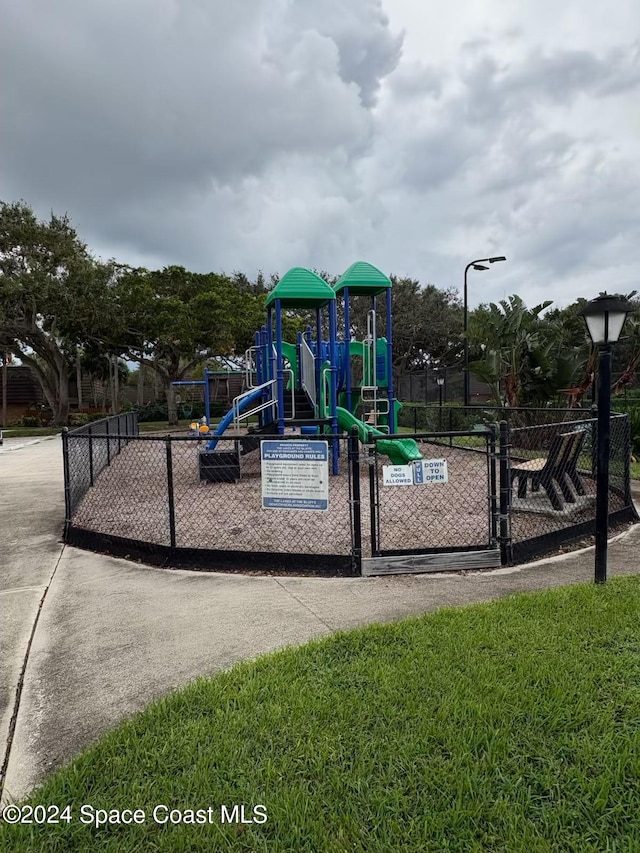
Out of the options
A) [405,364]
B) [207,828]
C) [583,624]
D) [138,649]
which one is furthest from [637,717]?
[405,364]

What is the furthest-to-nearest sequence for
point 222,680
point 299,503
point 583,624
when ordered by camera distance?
point 299,503 → point 583,624 → point 222,680

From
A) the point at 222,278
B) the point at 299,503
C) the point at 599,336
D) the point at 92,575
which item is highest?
the point at 222,278

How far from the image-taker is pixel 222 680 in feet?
9.41

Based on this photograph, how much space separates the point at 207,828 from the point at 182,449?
48.1 feet

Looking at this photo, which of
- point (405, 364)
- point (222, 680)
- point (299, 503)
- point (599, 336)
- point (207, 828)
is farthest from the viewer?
point (405, 364)

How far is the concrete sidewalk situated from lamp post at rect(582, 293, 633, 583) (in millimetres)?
547

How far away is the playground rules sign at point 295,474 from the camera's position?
4.70 meters

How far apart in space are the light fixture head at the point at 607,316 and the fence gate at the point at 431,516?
1.29 m

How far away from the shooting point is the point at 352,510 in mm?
4766

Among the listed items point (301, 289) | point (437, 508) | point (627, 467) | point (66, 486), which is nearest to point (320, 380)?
point (301, 289)

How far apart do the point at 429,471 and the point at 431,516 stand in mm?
2437

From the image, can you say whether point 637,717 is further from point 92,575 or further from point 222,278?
point 222,278

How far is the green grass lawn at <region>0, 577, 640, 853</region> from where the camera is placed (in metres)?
1.87

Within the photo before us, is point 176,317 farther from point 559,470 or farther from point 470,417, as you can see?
point 559,470
